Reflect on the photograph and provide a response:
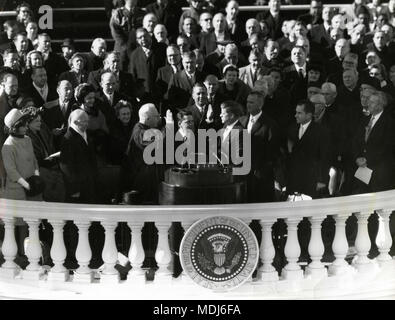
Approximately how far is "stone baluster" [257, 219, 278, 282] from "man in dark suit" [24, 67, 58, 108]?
156cm

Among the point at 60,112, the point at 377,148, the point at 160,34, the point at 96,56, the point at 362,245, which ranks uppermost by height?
the point at 160,34

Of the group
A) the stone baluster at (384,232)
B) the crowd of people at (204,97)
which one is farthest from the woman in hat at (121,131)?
the stone baluster at (384,232)

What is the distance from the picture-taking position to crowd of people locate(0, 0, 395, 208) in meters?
5.76

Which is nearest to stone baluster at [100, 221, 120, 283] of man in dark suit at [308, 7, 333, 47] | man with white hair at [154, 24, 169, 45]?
man with white hair at [154, 24, 169, 45]

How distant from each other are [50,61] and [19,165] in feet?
2.30

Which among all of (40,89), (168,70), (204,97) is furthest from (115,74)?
(204,97)

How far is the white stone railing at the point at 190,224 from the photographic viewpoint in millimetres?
5414

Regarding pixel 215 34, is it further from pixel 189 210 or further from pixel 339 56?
pixel 189 210

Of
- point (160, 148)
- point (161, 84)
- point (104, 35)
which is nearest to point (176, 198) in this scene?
point (160, 148)

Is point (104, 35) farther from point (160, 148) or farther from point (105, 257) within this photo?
point (105, 257)

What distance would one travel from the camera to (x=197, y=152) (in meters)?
5.75

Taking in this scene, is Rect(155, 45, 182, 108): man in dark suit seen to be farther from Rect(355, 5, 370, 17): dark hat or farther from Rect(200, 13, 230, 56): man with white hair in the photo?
Rect(355, 5, 370, 17): dark hat

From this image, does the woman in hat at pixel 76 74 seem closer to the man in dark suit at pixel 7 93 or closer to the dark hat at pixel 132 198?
the man in dark suit at pixel 7 93

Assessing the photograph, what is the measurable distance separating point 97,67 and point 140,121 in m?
0.47
